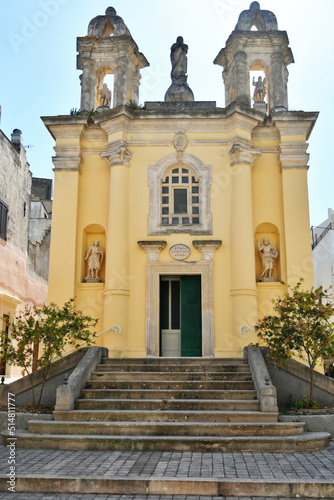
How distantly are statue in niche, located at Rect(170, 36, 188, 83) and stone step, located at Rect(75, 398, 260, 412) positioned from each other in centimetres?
1176

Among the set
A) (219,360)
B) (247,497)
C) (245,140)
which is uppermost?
(245,140)

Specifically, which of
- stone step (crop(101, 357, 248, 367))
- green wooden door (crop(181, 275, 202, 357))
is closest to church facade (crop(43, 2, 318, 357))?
green wooden door (crop(181, 275, 202, 357))

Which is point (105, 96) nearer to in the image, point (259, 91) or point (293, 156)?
point (259, 91)

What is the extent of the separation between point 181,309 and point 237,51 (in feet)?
28.4

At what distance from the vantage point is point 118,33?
17891mm

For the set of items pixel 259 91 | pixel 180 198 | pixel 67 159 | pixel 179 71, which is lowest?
pixel 180 198

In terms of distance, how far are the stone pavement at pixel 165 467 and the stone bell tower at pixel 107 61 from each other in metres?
11.9

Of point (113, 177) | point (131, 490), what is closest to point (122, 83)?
point (113, 177)

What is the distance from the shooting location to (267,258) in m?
15.7

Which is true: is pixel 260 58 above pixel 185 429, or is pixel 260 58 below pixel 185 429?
above

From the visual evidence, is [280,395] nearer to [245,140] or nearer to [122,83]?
[245,140]

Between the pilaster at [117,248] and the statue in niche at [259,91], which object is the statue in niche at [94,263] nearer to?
the pilaster at [117,248]

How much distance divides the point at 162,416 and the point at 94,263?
23.2ft

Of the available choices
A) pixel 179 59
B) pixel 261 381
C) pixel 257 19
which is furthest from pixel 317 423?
pixel 257 19
